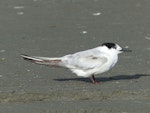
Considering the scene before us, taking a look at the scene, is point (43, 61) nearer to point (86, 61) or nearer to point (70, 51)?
point (86, 61)

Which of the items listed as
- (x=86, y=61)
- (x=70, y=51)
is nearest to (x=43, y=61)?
(x=86, y=61)

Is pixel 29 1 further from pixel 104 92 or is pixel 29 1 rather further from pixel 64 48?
pixel 104 92

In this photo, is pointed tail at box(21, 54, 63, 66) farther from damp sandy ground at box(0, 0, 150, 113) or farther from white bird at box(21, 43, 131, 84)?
damp sandy ground at box(0, 0, 150, 113)

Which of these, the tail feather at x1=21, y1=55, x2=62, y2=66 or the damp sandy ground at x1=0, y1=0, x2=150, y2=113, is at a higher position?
the tail feather at x1=21, y1=55, x2=62, y2=66

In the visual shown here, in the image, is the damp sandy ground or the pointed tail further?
the pointed tail

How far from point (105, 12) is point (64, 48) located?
8.27ft

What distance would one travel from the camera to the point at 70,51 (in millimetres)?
9578

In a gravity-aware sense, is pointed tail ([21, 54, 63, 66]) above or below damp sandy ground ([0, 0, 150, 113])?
above

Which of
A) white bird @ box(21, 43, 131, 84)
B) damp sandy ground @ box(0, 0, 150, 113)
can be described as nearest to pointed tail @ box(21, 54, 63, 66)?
white bird @ box(21, 43, 131, 84)

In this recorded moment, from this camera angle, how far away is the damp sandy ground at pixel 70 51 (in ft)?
22.6

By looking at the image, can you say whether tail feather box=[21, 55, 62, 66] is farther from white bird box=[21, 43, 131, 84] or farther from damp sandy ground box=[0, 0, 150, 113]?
damp sandy ground box=[0, 0, 150, 113]

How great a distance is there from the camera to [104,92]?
23.9 ft

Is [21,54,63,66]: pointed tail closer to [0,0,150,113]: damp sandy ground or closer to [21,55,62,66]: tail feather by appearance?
[21,55,62,66]: tail feather

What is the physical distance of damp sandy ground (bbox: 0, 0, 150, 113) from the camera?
6891 mm
